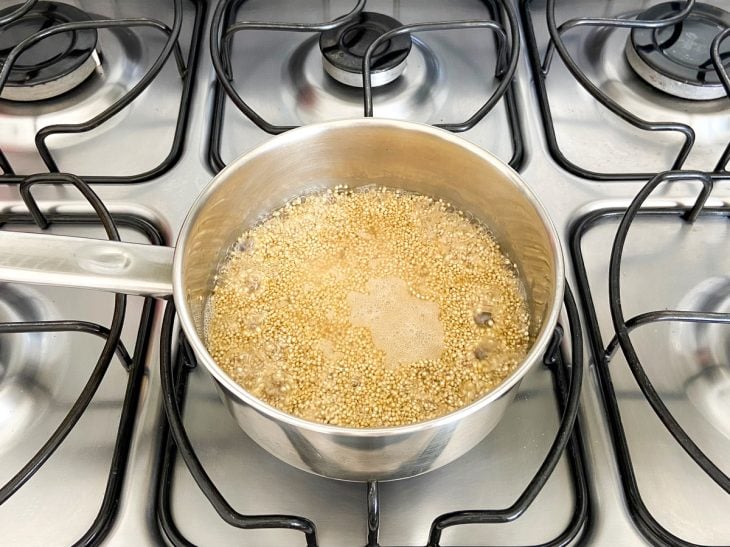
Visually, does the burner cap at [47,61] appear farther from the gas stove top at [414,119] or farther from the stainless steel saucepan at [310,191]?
the stainless steel saucepan at [310,191]

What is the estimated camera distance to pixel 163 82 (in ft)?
2.58

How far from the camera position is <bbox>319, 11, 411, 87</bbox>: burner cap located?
0.74m

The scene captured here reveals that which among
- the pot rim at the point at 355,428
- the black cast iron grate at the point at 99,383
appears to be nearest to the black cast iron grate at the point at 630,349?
the pot rim at the point at 355,428

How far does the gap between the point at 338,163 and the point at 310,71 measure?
0.62ft

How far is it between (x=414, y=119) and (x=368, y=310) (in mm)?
254

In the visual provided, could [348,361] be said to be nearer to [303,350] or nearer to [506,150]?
[303,350]

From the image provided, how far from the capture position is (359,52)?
2.46 feet

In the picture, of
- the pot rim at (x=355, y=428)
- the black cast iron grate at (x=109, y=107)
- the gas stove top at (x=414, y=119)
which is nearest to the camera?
the pot rim at (x=355, y=428)

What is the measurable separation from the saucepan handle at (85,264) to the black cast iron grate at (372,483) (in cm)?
7

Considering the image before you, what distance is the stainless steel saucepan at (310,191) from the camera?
43cm

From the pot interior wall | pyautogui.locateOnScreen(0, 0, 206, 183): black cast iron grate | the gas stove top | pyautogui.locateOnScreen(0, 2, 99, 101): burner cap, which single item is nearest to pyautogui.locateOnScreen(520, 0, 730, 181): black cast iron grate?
the gas stove top

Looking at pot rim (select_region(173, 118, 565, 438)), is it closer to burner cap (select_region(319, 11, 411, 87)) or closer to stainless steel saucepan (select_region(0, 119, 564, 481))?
stainless steel saucepan (select_region(0, 119, 564, 481))

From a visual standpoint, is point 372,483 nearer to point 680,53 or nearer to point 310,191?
point 310,191

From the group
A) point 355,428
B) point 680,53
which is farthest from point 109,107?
point 680,53
